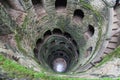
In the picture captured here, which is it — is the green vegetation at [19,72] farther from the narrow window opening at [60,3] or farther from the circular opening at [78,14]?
the narrow window opening at [60,3]

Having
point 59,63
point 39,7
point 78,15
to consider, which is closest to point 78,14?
point 78,15

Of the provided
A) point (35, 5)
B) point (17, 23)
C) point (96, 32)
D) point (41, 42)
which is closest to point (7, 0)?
point (17, 23)

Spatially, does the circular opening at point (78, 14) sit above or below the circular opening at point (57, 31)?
above

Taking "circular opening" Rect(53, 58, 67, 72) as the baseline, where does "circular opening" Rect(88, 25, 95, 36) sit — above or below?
above

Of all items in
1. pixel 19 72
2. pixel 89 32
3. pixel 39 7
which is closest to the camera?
pixel 19 72

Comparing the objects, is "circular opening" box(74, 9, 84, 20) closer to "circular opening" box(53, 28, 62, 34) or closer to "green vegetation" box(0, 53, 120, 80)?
"circular opening" box(53, 28, 62, 34)

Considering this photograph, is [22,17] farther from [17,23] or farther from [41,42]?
[41,42]

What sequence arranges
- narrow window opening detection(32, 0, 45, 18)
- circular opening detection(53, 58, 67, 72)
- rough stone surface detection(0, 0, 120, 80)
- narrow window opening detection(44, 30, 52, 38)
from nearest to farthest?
rough stone surface detection(0, 0, 120, 80)
narrow window opening detection(32, 0, 45, 18)
narrow window opening detection(44, 30, 52, 38)
circular opening detection(53, 58, 67, 72)

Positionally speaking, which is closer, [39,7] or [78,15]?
[39,7]

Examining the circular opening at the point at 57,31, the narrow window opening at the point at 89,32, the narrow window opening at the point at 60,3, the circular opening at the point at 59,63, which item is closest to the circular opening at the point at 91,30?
the narrow window opening at the point at 89,32

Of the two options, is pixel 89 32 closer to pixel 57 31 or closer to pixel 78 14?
pixel 78 14

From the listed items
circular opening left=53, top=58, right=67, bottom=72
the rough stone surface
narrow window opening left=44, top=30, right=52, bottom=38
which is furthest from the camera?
circular opening left=53, top=58, right=67, bottom=72

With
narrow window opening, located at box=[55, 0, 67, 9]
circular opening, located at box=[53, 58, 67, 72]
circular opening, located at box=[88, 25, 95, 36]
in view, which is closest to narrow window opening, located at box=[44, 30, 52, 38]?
narrow window opening, located at box=[55, 0, 67, 9]

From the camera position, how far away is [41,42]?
27.3 metres
